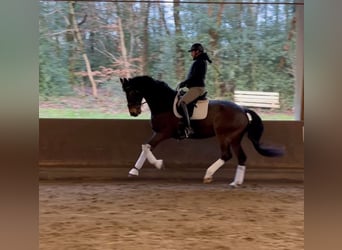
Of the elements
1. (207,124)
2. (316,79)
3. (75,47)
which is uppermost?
(75,47)

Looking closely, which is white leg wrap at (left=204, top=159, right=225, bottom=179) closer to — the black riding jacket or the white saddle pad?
the white saddle pad

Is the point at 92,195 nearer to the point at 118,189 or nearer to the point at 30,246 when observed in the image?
the point at 118,189

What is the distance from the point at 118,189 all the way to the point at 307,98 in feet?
17.9

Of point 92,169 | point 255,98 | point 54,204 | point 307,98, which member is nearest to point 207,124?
point 255,98

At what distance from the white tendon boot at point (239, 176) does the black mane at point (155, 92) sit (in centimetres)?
127

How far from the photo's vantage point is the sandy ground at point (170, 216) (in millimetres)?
3840

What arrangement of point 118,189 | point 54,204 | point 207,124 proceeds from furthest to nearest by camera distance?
point 207,124 < point 118,189 < point 54,204

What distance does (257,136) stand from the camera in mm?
6891

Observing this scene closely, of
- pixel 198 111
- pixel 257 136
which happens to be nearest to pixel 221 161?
pixel 257 136

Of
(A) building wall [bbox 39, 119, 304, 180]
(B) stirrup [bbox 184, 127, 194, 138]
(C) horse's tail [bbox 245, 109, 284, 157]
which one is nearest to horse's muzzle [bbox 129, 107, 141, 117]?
(A) building wall [bbox 39, 119, 304, 180]

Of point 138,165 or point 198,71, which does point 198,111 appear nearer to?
point 198,71

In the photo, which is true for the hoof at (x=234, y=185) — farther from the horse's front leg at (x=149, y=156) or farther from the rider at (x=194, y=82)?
the horse's front leg at (x=149, y=156)

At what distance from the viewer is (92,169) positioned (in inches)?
285

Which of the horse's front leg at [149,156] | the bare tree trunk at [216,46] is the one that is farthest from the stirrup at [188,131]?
the bare tree trunk at [216,46]
